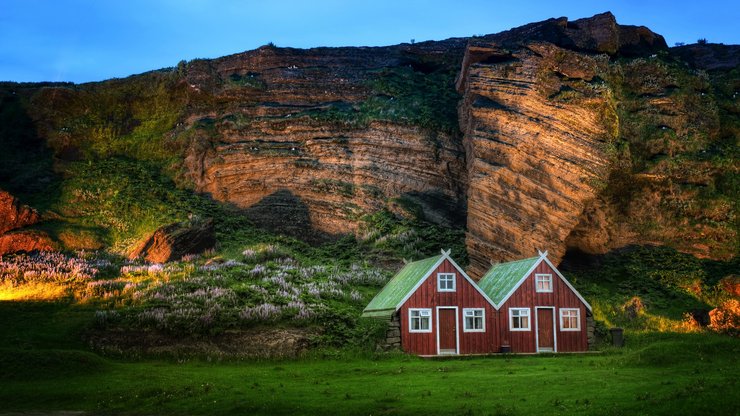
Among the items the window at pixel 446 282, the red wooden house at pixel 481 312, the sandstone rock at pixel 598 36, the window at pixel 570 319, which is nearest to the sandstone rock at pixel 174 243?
the red wooden house at pixel 481 312

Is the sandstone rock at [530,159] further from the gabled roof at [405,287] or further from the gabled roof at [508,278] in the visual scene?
the gabled roof at [405,287]

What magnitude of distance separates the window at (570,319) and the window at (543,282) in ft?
5.22

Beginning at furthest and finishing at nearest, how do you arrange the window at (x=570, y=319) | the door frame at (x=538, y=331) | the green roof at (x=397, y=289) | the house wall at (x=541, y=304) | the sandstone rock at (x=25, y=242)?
the sandstone rock at (x=25, y=242) → the window at (x=570, y=319) → the door frame at (x=538, y=331) → the house wall at (x=541, y=304) → the green roof at (x=397, y=289)

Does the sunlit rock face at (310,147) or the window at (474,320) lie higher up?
the sunlit rock face at (310,147)

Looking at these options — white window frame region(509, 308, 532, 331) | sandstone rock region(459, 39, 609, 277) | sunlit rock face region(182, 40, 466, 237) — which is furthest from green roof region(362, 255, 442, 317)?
sunlit rock face region(182, 40, 466, 237)

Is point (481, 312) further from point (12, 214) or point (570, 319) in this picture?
point (12, 214)

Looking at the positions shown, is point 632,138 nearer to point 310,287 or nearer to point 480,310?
point 480,310

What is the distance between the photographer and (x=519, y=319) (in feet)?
147

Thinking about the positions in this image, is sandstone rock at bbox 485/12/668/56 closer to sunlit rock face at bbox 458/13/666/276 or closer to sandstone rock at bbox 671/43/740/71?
sandstone rock at bbox 671/43/740/71

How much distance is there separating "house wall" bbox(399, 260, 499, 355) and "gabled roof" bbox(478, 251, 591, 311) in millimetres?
1395

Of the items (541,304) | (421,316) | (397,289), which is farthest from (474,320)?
(397,289)

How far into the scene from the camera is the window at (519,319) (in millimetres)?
44562

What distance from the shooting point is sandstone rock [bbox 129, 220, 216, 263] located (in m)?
59.0

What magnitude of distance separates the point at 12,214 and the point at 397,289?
125 ft
